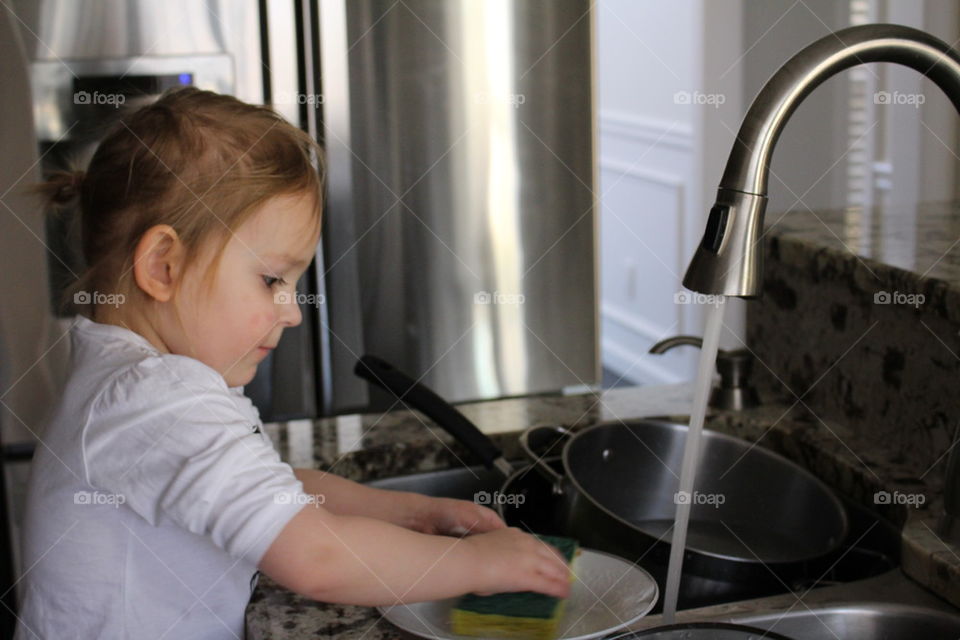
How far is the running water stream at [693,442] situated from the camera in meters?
0.78

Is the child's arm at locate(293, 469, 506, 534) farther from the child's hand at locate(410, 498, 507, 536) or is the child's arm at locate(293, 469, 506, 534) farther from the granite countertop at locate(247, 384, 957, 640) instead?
the granite countertop at locate(247, 384, 957, 640)

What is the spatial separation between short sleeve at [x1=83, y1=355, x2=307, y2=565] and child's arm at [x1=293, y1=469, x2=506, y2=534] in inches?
8.3

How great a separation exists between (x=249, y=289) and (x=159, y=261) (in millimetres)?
78

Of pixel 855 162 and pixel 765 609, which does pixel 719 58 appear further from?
pixel 765 609

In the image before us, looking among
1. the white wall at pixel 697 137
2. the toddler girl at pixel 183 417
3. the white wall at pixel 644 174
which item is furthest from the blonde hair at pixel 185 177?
the white wall at pixel 644 174

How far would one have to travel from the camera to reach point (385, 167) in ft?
6.53

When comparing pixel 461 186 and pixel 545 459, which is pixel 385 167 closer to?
pixel 461 186

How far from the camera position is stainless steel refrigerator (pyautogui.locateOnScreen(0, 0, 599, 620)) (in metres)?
1.85

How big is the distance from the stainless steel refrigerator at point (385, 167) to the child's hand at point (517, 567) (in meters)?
1.21

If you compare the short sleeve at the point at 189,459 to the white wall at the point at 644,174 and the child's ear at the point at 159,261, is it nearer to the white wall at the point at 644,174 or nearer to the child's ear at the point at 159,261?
the child's ear at the point at 159,261

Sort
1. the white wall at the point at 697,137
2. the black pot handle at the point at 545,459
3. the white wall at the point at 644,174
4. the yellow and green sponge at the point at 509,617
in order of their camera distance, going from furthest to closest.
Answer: the white wall at the point at 644,174 → the white wall at the point at 697,137 → the black pot handle at the point at 545,459 → the yellow and green sponge at the point at 509,617

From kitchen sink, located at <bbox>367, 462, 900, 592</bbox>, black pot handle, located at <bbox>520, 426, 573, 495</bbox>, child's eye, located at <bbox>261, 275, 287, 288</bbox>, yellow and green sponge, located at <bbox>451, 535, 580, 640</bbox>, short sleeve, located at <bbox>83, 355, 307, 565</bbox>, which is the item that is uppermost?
child's eye, located at <bbox>261, 275, 287, 288</bbox>

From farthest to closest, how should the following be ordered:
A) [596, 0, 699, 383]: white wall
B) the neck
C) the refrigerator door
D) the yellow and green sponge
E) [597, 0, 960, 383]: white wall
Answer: [596, 0, 699, 383]: white wall < [597, 0, 960, 383]: white wall < the refrigerator door < the neck < the yellow and green sponge

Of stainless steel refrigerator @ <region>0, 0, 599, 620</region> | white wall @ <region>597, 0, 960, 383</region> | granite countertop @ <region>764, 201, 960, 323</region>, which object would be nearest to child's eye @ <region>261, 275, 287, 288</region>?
granite countertop @ <region>764, 201, 960, 323</region>
